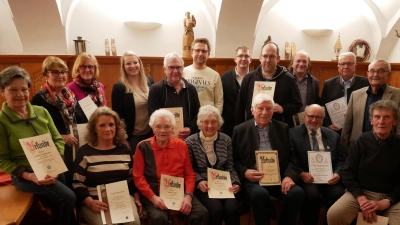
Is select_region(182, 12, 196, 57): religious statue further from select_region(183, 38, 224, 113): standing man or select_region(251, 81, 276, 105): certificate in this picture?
select_region(251, 81, 276, 105): certificate

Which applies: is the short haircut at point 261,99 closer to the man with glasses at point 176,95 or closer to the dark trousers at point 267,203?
the man with glasses at point 176,95

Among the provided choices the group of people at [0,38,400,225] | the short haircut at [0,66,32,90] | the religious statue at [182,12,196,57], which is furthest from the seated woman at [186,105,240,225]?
the religious statue at [182,12,196,57]

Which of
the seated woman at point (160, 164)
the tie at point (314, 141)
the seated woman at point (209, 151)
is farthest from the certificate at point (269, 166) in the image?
the seated woman at point (160, 164)

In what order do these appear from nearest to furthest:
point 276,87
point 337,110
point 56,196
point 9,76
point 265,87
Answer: point 9,76
point 56,196
point 265,87
point 276,87
point 337,110

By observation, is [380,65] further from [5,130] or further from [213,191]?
[5,130]

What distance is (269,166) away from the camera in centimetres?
279

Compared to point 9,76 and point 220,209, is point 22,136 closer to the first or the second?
point 9,76

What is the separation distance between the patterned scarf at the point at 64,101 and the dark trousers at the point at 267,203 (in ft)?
5.56

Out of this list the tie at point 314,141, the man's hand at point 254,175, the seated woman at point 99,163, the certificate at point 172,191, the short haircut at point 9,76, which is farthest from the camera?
the tie at point 314,141

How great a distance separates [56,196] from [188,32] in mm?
3286

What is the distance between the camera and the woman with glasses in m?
2.61

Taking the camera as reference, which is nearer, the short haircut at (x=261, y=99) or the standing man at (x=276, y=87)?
the short haircut at (x=261, y=99)

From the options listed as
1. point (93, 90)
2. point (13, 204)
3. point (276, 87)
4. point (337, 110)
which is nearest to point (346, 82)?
point (337, 110)

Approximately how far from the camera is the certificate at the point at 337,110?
11.3ft
